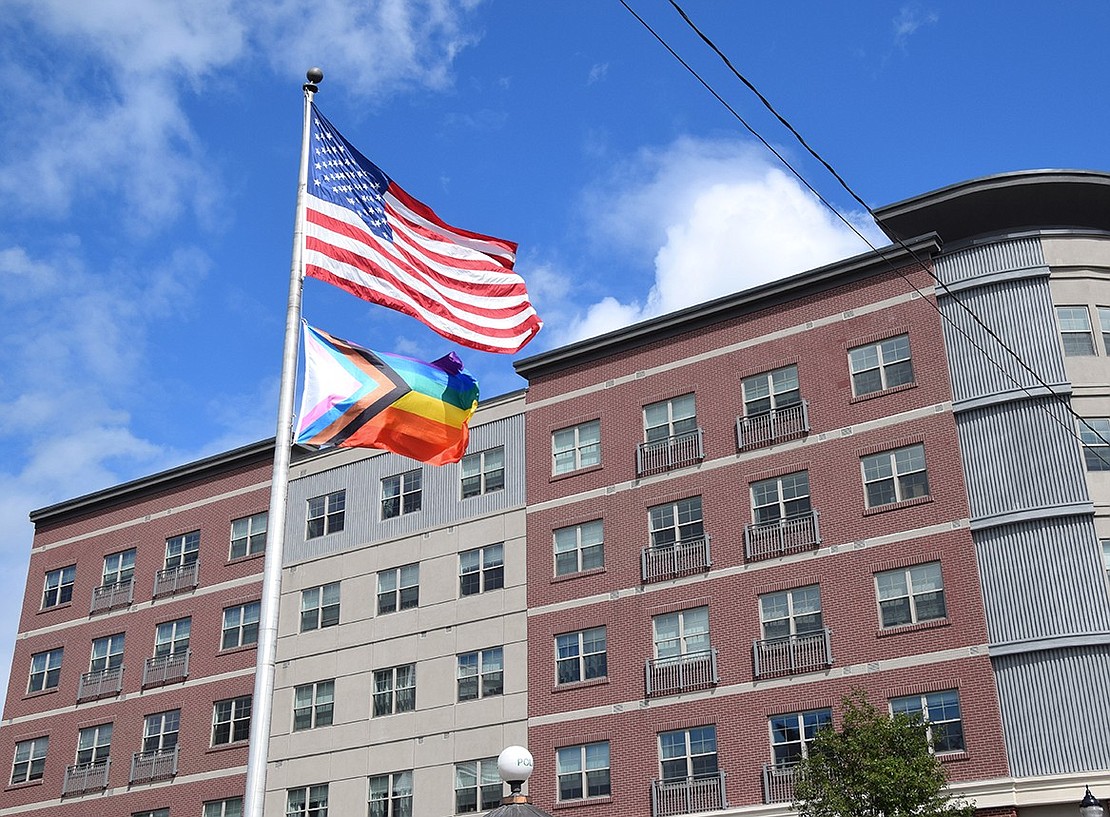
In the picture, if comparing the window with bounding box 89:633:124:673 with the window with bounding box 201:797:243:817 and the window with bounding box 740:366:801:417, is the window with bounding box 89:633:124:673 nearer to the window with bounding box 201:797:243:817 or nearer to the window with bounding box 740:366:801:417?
the window with bounding box 201:797:243:817

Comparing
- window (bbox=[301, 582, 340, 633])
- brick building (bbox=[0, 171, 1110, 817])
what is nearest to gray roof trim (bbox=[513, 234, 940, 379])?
brick building (bbox=[0, 171, 1110, 817])

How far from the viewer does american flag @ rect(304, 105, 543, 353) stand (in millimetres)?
19453

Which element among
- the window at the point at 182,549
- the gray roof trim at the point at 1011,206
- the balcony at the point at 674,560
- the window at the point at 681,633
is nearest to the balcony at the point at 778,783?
the window at the point at 681,633

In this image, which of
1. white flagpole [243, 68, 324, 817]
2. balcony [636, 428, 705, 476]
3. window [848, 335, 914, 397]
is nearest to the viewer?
white flagpole [243, 68, 324, 817]

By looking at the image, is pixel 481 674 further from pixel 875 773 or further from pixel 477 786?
pixel 875 773

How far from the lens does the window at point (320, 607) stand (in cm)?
4912

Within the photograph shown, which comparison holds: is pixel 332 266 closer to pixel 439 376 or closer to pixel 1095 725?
pixel 439 376

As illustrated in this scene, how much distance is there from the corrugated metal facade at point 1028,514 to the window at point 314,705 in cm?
2316

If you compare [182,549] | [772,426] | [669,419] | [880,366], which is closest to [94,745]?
[182,549]

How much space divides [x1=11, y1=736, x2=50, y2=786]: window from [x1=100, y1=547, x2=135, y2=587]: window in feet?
21.7

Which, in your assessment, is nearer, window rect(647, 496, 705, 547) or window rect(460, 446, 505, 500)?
window rect(647, 496, 705, 547)

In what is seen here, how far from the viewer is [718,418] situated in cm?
4291

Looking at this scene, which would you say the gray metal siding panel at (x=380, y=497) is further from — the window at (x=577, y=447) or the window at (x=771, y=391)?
the window at (x=771, y=391)

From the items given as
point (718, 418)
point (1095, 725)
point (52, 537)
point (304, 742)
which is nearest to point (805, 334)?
point (718, 418)
